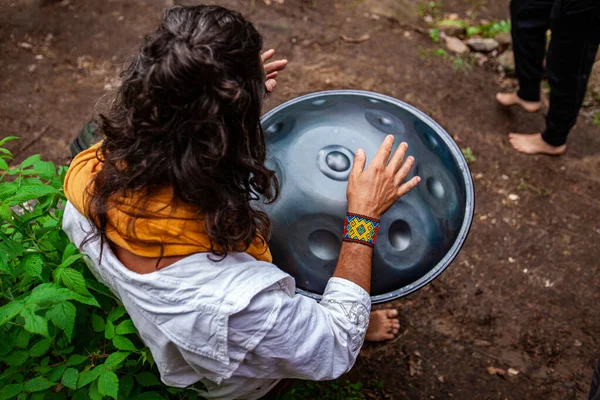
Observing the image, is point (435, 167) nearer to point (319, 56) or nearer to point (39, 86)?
point (319, 56)

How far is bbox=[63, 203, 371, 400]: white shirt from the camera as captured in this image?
3.86ft

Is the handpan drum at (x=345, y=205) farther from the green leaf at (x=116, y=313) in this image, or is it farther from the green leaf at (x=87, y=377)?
the green leaf at (x=87, y=377)

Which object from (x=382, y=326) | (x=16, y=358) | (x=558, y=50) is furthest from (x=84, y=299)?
(x=558, y=50)

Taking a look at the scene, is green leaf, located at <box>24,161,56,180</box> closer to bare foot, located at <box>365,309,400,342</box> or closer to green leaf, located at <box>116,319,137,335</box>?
green leaf, located at <box>116,319,137,335</box>

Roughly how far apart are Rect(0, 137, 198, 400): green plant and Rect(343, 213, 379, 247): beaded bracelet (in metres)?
0.65

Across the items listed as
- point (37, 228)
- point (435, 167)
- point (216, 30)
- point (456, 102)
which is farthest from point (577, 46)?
point (37, 228)

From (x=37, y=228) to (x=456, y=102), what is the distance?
262 centimetres

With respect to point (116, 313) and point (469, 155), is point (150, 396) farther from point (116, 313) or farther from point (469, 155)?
point (469, 155)

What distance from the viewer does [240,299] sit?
116 cm

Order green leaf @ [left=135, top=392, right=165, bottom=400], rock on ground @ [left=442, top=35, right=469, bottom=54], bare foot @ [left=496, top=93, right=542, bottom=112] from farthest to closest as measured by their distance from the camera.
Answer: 1. rock on ground @ [left=442, top=35, right=469, bottom=54]
2. bare foot @ [left=496, top=93, right=542, bottom=112]
3. green leaf @ [left=135, top=392, right=165, bottom=400]

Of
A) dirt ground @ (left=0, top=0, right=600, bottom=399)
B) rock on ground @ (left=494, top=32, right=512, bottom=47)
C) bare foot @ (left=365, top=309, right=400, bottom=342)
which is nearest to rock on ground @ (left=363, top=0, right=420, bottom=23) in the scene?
dirt ground @ (left=0, top=0, right=600, bottom=399)

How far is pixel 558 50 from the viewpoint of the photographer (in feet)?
8.82

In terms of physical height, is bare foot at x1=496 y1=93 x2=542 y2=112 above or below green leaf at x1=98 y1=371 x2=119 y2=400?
below

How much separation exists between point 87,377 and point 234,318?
1.59 ft
